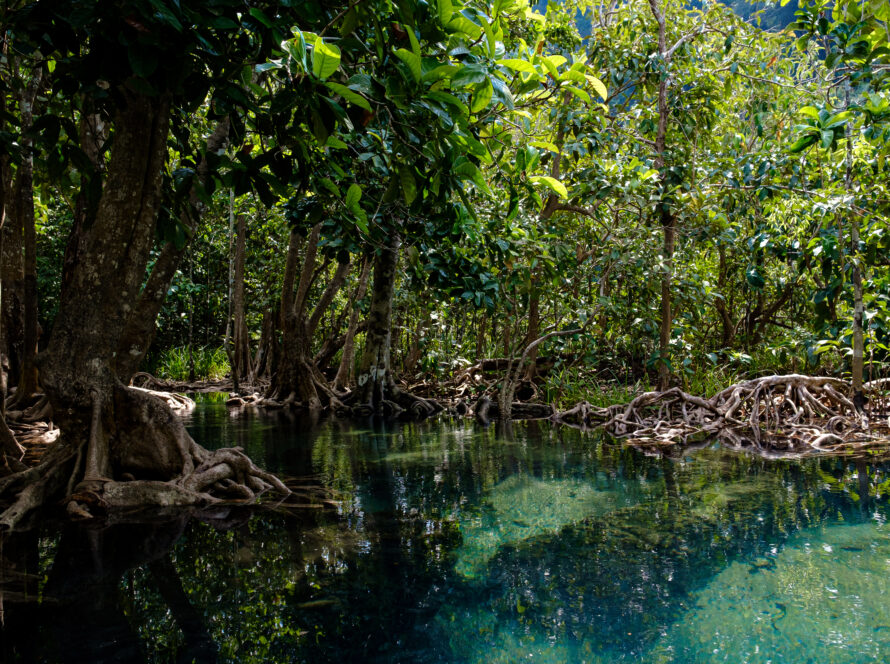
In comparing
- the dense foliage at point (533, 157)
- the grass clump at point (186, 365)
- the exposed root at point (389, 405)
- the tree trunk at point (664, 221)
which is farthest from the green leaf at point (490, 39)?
the grass clump at point (186, 365)

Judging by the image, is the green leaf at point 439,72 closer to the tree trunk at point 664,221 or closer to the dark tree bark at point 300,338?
the tree trunk at point 664,221

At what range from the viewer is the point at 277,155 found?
11.1 ft

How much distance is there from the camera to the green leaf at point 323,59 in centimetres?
185

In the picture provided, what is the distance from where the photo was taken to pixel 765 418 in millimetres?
7406

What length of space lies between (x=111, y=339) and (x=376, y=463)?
2.62 m

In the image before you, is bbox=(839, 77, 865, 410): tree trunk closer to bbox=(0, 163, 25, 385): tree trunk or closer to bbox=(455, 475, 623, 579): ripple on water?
bbox=(455, 475, 623, 579): ripple on water

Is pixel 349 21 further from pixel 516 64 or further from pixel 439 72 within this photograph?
pixel 516 64

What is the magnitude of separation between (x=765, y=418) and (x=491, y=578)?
5886 millimetres

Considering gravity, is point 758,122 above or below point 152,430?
above

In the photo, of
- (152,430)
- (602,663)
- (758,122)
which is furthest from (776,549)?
(758,122)

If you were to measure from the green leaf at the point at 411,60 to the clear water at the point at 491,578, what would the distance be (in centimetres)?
207

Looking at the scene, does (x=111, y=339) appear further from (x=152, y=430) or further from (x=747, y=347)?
(x=747, y=347)

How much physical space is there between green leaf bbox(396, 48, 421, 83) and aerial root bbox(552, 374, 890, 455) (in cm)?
535

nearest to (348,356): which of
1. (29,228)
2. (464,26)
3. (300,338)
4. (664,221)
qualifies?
(300,338)
